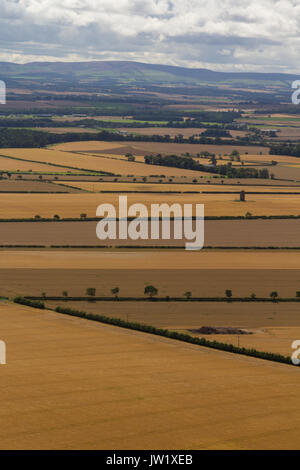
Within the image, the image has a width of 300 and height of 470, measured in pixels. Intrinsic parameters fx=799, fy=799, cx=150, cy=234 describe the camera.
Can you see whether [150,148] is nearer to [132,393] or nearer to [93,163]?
[93,163]

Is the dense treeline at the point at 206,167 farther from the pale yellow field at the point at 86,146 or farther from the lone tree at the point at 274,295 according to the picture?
the lone tree at the point at 274,295

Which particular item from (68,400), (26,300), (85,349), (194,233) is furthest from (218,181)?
(68,400)

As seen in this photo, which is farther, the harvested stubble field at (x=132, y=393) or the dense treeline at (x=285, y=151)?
the dense treeline at (x=285, y=151)

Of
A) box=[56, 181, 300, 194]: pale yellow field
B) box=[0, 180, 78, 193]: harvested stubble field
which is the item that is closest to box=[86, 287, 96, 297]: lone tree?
box=[0, 180, 78, 193]: harvested stubble field

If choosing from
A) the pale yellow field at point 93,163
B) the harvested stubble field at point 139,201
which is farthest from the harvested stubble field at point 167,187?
the pale yellow field at point 93,163

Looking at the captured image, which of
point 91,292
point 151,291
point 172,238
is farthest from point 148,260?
point 91,292

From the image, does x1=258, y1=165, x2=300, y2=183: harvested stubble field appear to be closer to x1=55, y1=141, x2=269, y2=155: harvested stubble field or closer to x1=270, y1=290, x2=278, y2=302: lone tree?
x1=55, y1=141, x2=269, y2=155: harvested stubble field
